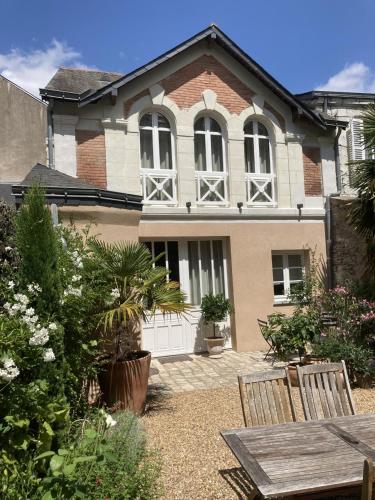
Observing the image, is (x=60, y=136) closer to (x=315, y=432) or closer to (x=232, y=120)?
(x=232, y=120)

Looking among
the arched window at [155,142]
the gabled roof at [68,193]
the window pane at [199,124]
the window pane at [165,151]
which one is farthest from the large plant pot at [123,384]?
the window pane at [199,124]

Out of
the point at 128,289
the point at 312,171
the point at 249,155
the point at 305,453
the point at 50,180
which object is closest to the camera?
the point at 305,453

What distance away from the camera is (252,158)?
11.1 meters

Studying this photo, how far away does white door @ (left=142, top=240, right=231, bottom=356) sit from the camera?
994 centimetres

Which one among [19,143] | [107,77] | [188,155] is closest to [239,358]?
[188,155]

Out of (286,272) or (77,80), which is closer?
(77,80)

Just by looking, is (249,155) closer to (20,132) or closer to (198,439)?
(20,132)

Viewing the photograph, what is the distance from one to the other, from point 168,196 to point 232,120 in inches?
104

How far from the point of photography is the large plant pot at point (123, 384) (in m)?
5.80

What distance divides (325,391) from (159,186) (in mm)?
6820

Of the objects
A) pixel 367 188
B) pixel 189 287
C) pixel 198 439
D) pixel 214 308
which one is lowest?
pixel 198 439

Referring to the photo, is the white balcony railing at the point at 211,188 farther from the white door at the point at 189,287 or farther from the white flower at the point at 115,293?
the white flower at the point at 115,293

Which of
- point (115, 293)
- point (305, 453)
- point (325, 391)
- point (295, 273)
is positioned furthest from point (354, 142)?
point (305, 453)

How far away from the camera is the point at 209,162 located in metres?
10.6
